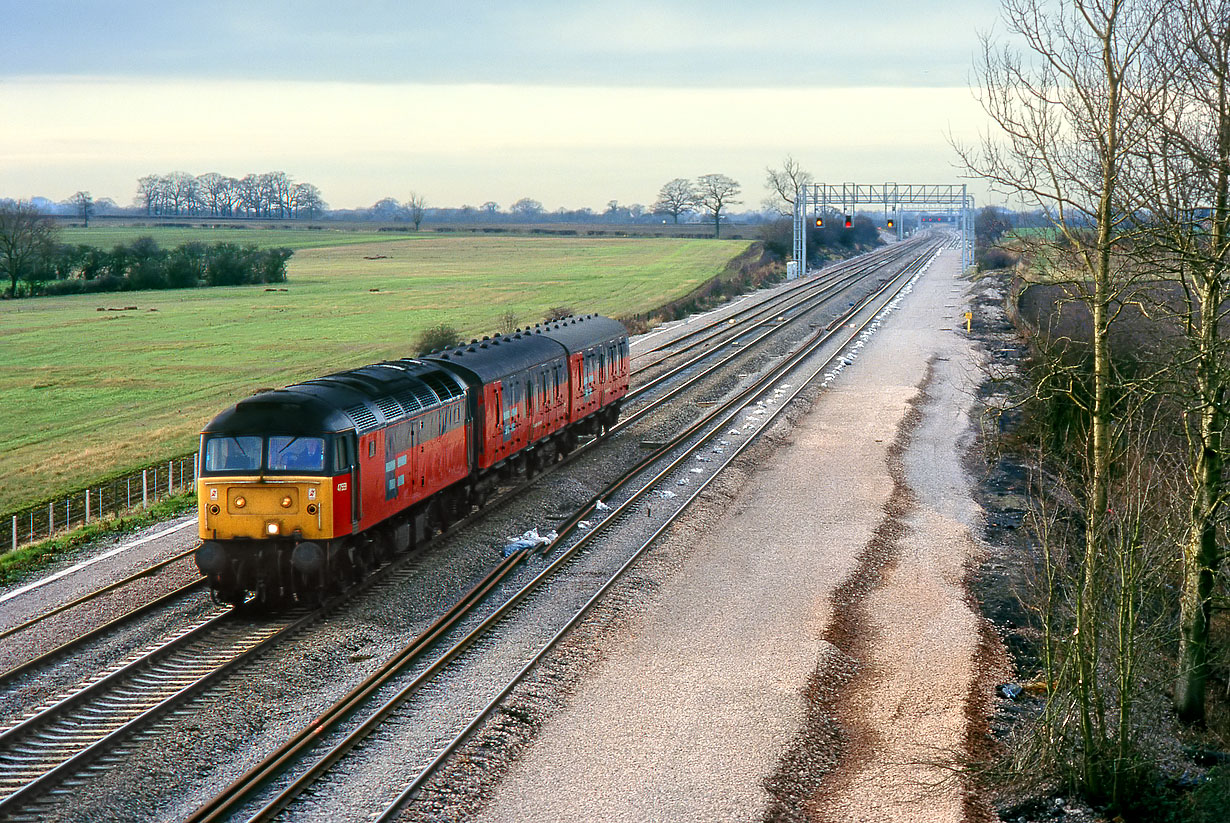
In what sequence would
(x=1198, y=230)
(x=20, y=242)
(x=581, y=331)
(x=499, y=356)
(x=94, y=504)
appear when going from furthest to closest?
(x=20, y=242) → (x=581, y=331) → (x=94, y=504) → (x=499, y=356) → (x=1198, y=230)

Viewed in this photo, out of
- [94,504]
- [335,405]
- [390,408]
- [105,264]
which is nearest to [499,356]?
[390,408]

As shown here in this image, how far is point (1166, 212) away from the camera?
12516 millimetres

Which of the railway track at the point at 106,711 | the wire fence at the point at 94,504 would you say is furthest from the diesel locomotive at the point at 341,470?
the wire fence at the point at 94,504

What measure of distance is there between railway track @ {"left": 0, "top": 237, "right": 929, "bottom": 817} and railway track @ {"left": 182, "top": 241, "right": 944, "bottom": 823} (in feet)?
3.08

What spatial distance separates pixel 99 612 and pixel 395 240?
5831 inches

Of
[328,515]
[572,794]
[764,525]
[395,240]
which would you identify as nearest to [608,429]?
[764,525]

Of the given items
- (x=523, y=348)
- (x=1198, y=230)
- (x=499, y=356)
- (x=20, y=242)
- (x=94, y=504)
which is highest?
(x=20, y=242)

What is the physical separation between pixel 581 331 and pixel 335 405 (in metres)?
14.5

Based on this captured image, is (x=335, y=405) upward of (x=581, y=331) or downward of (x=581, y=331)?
downward

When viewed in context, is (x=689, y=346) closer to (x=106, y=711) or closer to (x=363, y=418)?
(x=363, y=418)

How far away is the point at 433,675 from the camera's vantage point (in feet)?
49.4

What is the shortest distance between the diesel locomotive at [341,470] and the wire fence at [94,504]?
7.96m

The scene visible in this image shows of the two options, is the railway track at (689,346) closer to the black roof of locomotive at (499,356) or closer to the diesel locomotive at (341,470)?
the diesel locomotive at (341,470)

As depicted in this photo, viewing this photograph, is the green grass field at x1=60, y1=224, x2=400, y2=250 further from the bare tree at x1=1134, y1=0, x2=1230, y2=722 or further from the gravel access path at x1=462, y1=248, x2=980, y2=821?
the bare tree at x1=1134, y1=0, x2=1230, y2=722
